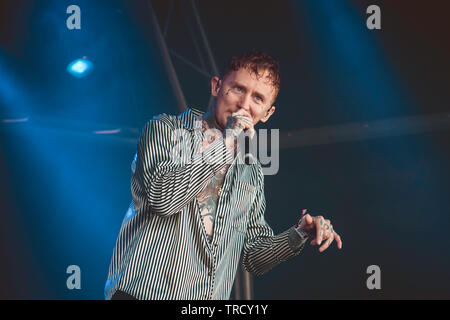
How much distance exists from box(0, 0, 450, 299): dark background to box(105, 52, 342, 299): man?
1.87 m

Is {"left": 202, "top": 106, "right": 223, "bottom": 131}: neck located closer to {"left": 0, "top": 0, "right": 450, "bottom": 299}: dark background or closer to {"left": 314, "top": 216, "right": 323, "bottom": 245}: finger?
{"left": 314, "top": 216, "right": 323, "bottom": 245}: finger

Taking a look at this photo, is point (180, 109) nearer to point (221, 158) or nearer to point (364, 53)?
point (364, 53)

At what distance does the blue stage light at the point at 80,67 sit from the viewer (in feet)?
13.8

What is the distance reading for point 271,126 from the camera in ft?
15.5

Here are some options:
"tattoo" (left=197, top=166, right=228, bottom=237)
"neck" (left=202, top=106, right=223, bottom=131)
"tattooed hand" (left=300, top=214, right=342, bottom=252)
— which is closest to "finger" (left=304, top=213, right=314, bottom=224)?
"tattooed hand" (left=300, top=214, right=342, bottom=252)

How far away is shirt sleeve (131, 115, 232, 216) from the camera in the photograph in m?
1.43

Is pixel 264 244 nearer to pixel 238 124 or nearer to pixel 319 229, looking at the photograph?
pixel 319 229

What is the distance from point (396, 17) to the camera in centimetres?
373

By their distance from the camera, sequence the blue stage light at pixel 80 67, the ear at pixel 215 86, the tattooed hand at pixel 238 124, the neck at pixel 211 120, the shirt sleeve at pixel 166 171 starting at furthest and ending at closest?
the blue stage light at pixel 80 67
the ear at pixel 215 86
the neck at pixel 211 120
the tattooed hand at pixel 238 124
the shirt sleeve at pixel 166 171

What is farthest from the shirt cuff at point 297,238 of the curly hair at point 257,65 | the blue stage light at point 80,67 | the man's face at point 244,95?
the blue stage light at point 80,67

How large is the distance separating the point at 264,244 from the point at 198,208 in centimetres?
40

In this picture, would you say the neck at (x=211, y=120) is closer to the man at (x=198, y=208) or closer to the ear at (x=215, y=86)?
the man at (x=198, y=208)
